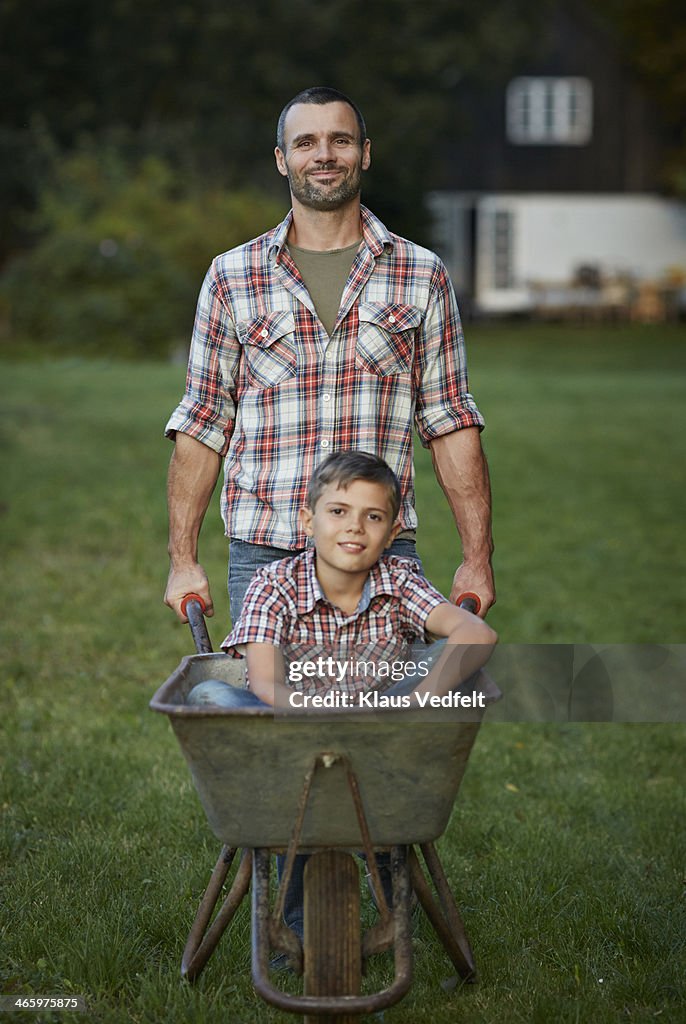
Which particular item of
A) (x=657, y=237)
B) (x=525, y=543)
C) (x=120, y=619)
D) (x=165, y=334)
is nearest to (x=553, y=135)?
(x=657, y=237)

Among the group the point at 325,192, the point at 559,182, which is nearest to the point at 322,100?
the point at 325,192

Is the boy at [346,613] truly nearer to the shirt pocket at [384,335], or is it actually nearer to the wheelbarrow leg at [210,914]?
the wheelbarrow leg at [210,914]

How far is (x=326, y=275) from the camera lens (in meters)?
4.06

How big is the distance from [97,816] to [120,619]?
9.83ft

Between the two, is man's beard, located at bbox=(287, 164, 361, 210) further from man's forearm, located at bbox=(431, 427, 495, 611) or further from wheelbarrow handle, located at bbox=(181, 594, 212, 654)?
wheelbarrow handle, located at bbox=(181, 594, 212, 654)

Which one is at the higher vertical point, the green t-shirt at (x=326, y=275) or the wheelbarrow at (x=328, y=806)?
the green t-shirt at (x=326, y=275)

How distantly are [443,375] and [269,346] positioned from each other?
1.61 ft

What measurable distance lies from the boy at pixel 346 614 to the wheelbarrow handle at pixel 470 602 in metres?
0.20

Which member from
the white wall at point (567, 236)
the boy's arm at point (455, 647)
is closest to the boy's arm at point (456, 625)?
the boy's arm at point (455, 647)

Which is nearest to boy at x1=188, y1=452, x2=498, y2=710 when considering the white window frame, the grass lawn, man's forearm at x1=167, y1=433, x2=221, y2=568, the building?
man's forearm at x1=167, y1=433, x2=221, y2=568

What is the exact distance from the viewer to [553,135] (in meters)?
34.9

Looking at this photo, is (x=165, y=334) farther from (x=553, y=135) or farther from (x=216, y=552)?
(x=553, y=135)

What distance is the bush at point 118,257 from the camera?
2258 cm

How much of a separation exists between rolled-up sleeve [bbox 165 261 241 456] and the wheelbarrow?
957 mm
